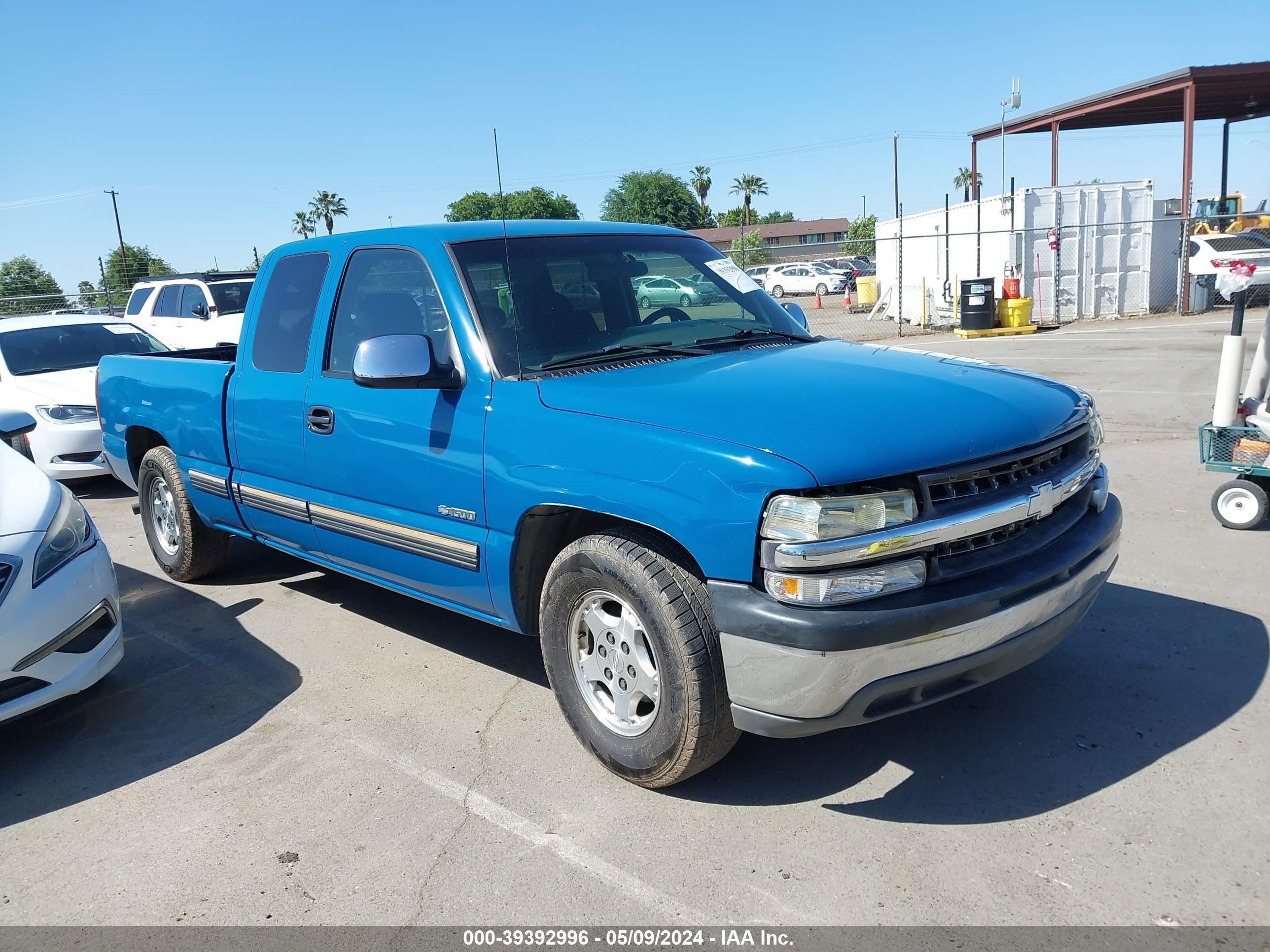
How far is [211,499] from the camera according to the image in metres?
5.44

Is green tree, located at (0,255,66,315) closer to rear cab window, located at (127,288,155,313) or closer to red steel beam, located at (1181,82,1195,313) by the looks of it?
rear cab window, located at (127,288,155,313)

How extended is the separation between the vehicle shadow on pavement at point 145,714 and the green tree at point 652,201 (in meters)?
63.6

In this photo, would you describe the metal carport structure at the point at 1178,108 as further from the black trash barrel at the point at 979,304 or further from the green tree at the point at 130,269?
the green tree at the point at 130,269

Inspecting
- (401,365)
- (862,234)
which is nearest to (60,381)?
(401,365)

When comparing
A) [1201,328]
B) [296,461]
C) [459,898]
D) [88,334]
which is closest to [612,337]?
[296,461]

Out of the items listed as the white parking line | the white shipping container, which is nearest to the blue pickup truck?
the white parking line

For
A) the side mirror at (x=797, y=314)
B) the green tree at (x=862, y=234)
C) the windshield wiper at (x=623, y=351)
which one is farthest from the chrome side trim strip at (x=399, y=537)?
the green tree at (x=862, y=234)

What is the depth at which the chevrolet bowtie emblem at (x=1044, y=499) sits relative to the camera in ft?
10.4

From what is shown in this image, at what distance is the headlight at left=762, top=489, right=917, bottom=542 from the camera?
278 cm

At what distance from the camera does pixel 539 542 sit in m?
3.64

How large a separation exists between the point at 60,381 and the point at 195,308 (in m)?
6.45

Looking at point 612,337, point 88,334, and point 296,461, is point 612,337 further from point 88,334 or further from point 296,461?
point 88,334

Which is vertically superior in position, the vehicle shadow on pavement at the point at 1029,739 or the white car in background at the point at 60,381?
the white car in background at the point at 60,381

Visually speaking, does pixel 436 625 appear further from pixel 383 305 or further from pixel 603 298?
pixel 603 298
